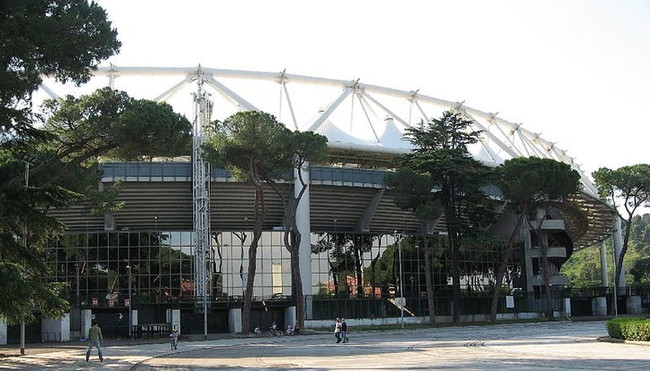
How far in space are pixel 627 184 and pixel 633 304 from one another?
51.7 ft

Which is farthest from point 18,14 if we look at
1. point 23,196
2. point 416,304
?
point 416,304

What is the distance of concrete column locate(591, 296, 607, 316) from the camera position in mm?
81375

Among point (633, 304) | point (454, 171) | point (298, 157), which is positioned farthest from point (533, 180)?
point (633, 304)

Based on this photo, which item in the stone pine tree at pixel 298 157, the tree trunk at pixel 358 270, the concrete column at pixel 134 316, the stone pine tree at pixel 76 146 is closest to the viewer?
the stone pine tree at pixel 76 146

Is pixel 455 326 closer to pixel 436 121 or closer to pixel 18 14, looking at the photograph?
pixel 436 121

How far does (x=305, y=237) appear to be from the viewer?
60562 mm

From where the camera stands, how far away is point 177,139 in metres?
34.4

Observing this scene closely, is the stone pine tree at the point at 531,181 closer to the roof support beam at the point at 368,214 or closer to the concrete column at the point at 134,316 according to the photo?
the roof support beam at the point at 368,214

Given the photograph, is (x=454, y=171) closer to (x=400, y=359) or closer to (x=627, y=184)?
(x=627, y=184)

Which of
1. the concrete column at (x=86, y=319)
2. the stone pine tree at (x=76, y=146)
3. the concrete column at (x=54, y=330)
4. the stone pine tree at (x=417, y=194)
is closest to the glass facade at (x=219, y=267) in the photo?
the concrete column at (x=86, y=319)

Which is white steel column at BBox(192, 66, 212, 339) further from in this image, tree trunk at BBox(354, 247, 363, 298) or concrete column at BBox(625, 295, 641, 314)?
concrete column at BBox(625, 295, 641, 314)

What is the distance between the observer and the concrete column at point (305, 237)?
5994 cm

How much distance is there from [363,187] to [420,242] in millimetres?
9136

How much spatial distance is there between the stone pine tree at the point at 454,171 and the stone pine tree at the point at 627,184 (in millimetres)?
17755
